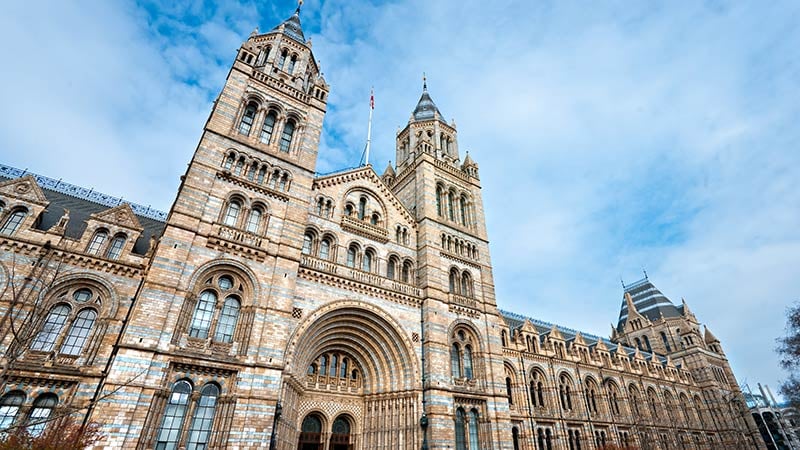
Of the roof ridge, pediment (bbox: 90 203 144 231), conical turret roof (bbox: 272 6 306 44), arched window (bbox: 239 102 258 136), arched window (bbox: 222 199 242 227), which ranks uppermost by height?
conical turret roof (bbox: 272 6 306 44)

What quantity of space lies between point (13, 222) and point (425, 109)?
92.0ft

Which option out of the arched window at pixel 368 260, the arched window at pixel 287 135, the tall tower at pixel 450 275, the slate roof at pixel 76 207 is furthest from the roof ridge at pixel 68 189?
the tall tower at pixel 450 275

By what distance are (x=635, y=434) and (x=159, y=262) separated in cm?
4331

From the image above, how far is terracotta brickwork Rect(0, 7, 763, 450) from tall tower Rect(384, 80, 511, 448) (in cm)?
12

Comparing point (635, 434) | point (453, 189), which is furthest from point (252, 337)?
point (635, 434)

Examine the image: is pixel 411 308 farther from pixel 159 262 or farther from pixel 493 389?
pixel 159 262

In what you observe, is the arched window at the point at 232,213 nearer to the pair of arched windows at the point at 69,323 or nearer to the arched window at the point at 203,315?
the arched window at the point at 203,315

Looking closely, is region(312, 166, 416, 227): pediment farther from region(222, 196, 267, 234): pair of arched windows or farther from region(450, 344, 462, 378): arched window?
region(450, 344, 462, 378): arched window

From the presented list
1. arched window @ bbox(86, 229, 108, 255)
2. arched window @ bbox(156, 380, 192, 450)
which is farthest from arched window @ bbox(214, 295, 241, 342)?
arched window @ bbox(86, 229, 108, 255)

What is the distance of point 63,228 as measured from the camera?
15.9m

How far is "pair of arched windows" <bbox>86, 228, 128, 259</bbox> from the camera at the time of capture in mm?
16375

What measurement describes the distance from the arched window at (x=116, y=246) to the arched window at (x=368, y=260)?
11758 mm

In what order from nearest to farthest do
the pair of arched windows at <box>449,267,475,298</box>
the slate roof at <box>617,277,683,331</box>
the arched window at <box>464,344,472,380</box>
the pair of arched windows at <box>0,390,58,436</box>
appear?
the pair of arched windows at <box>0,390,58,436</box>, the arched window at <box>464,344,472,380</box>, the pair of arched windows at <box>449,267,475,298</box>, the slate roof at <box>617,277,683,331</box>

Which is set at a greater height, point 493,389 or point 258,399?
point 493,389
